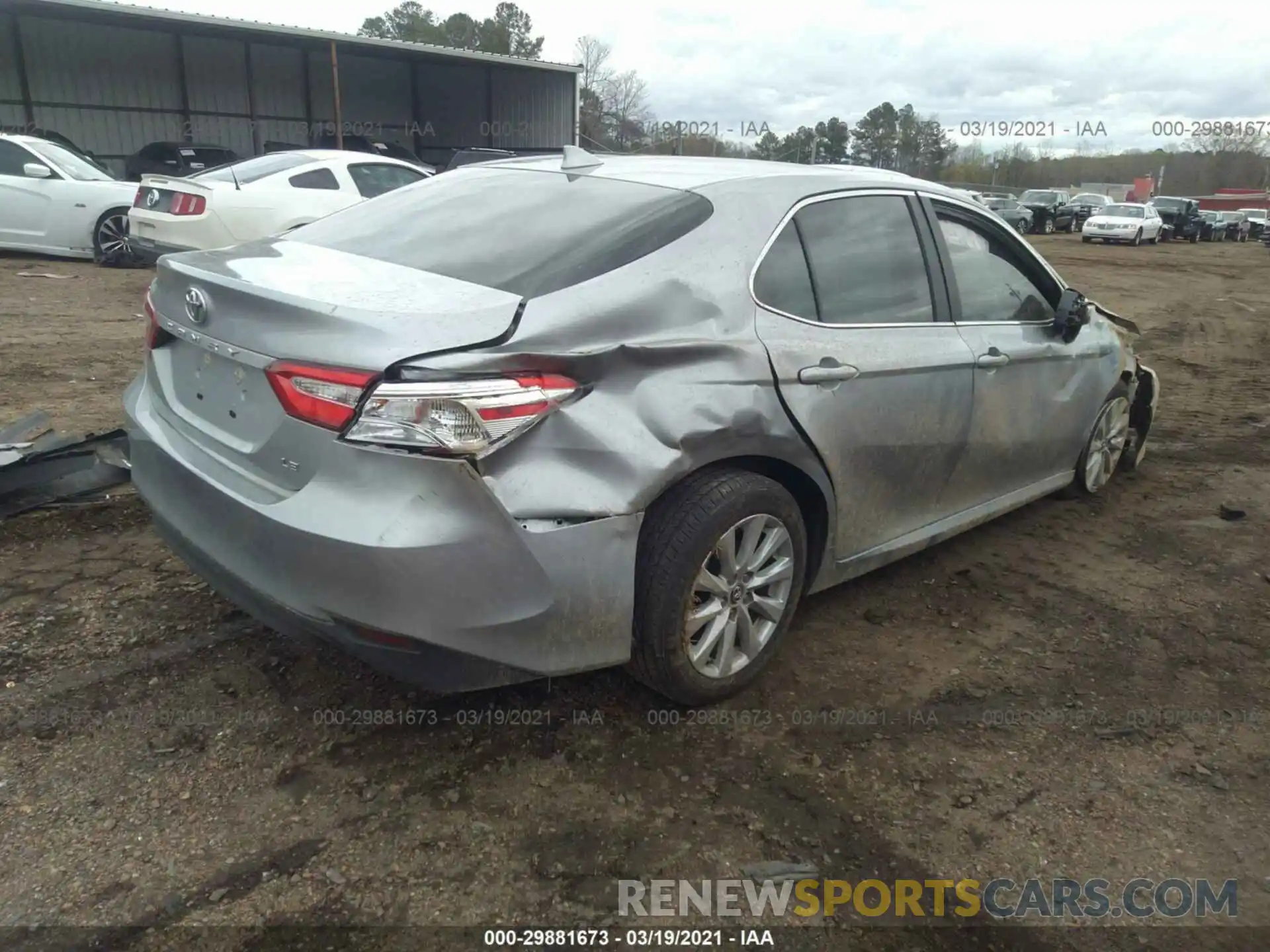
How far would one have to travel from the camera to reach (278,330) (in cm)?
232

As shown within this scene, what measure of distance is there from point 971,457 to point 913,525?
0.40 meters

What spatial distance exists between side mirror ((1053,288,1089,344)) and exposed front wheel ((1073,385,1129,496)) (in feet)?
2.45

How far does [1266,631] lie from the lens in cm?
365

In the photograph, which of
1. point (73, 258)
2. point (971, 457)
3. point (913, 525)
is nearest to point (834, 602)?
point (913, 525)

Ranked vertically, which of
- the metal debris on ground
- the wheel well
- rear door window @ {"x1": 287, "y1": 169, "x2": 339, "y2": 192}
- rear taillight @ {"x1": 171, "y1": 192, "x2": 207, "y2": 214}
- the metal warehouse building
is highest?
the metal warehouse building

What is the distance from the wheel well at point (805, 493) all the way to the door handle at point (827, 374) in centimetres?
26

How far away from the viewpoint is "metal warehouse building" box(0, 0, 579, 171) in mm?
20422

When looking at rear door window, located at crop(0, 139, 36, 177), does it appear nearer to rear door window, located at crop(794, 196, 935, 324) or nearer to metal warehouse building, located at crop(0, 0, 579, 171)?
metal warehouse building, located at crop(0, 0, 579, 171)

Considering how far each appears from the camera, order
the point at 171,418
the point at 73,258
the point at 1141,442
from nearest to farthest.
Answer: the point at 171,418, the point at 1141,442, the point at 73,258

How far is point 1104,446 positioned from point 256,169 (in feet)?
28.3

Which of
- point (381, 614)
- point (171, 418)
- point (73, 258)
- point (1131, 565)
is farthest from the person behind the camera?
point (73, 258)

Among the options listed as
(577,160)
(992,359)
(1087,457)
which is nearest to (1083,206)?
(1087,457)

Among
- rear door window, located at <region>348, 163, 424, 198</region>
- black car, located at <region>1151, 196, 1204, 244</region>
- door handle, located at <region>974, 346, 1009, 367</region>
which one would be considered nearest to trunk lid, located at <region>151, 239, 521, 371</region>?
door handle, located at <region>974, 346, 1009, 367</region>

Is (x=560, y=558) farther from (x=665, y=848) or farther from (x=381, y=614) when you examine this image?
(x=665, y=848)
